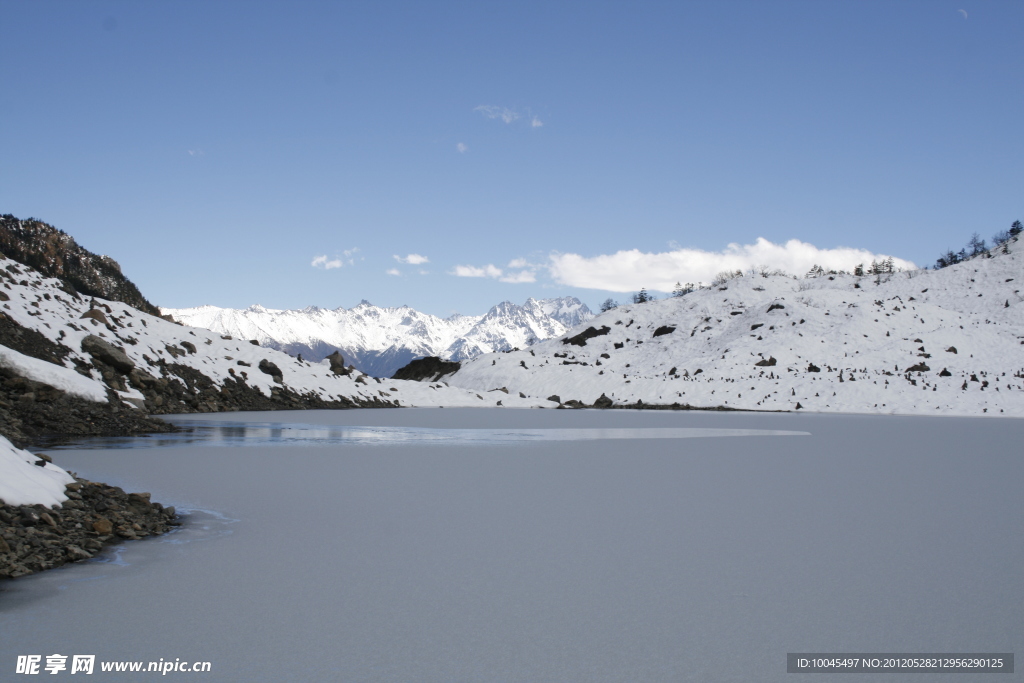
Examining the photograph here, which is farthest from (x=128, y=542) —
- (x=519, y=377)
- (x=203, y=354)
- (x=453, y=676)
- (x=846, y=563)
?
(x=519, y=377)

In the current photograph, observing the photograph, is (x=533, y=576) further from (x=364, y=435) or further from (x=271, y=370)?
(x=271, y=370)

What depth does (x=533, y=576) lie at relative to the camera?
250 inches

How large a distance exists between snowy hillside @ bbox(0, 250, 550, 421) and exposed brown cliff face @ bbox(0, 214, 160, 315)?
282 ft

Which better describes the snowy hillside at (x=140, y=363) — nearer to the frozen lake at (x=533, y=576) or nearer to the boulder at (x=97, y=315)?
the boulder at (x=97, y=315)

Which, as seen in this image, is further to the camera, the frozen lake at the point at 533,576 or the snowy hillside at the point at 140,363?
the snowy hillside at the point at 140,363

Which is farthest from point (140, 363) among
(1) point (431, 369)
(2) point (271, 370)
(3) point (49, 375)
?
(1) point (431, 369)

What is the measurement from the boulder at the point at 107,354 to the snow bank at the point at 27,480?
22421 millimetres

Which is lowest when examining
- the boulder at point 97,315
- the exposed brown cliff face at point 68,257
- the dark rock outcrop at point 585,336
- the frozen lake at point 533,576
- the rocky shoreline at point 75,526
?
the frozen lake at point 533,576

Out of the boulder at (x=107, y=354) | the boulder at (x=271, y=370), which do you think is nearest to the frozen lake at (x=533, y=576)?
the boulder at (x=107, y=354)

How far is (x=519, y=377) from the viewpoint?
64.8 meters

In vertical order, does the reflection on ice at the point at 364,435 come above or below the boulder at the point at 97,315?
below

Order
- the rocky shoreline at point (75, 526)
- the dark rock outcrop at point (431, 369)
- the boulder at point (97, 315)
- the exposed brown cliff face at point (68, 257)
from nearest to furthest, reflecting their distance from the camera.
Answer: the rocky shoreline at point (75, 526)
the boulder at point (97, 315)
the dark rock outcrop at point (431, 369)
the exposed brown cliff face at point (68, 257)

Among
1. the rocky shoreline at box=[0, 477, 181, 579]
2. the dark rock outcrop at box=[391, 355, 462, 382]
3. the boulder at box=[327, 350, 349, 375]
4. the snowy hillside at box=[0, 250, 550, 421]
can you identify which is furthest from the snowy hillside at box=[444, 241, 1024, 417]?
the rocky shoreline at box=[0, 477, 181, 579]

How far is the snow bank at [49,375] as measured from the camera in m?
18.6
